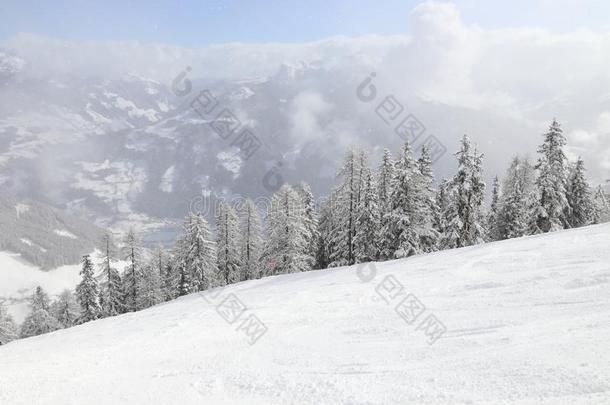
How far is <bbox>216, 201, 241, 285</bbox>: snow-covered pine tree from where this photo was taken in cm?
4756

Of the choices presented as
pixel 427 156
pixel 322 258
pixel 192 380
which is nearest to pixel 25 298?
pixel 322 258

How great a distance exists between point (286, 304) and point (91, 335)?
28.2 ft

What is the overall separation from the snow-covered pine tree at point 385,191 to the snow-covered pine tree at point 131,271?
97.4 ft

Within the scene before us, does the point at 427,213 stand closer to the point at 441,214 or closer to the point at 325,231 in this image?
the point at 441,214

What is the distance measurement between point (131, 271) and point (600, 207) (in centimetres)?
5718

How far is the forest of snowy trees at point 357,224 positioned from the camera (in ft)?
115

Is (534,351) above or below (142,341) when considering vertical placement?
above

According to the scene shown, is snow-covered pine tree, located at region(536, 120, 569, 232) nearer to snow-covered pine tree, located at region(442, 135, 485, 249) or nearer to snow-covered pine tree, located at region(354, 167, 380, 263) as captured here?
snow-covered pine tree, located at region(442, 135, 485, 249)

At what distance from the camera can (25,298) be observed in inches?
7500

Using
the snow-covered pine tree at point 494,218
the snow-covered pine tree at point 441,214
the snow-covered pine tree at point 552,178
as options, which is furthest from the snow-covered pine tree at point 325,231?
the snow-covered pine tree at point 552,178

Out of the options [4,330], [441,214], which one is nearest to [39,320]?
[4,330]

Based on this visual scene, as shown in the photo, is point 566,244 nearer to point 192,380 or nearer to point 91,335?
point 192,380

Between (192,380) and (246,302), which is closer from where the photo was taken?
(192,380)

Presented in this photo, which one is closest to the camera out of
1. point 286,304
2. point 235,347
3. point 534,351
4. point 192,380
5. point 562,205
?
point 534,351
